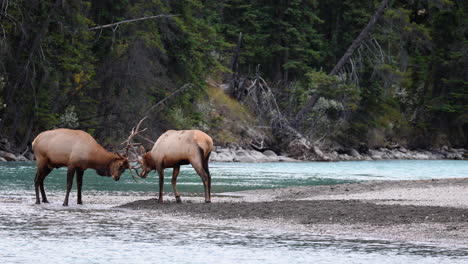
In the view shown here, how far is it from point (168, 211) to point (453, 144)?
160 ft

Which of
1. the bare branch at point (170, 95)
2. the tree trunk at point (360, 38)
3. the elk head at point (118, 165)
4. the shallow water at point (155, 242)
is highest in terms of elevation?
the tree trunk at point (360, 38)

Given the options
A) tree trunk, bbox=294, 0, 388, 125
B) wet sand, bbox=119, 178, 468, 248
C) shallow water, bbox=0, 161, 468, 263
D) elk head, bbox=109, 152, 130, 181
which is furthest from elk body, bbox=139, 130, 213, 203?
tree trunk, bbox=294, 0, 388, 125

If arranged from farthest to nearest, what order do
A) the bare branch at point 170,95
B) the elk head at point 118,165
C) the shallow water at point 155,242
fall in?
1. the bare branch at point 170,95
2. the elk head at point 118,165
3. the shallow water at point 155,242

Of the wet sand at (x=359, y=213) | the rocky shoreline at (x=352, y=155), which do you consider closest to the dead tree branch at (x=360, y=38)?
the rocky shoreline at (x=352, y=155)

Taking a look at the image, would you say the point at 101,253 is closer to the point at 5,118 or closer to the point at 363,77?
the point at 5,118

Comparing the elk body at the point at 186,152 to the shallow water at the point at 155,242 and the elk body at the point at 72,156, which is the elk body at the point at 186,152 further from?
the shallow water at the point at 155,242

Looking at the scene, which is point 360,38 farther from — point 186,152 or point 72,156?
point 72,156

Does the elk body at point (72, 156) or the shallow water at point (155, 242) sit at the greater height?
the elk body at point (72, 156)

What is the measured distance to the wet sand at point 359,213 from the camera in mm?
12844

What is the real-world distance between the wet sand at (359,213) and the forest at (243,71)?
16.4m

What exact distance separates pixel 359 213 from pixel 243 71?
42.5 meters

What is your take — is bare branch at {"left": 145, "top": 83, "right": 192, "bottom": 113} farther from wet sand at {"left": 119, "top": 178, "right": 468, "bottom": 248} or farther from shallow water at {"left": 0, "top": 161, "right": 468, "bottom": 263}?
shallow water at {"left": 0, "top": 161, "right": 468, "bottom": 263}

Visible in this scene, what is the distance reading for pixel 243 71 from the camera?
56938 millimetres

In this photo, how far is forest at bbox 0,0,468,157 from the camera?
1470 inches
